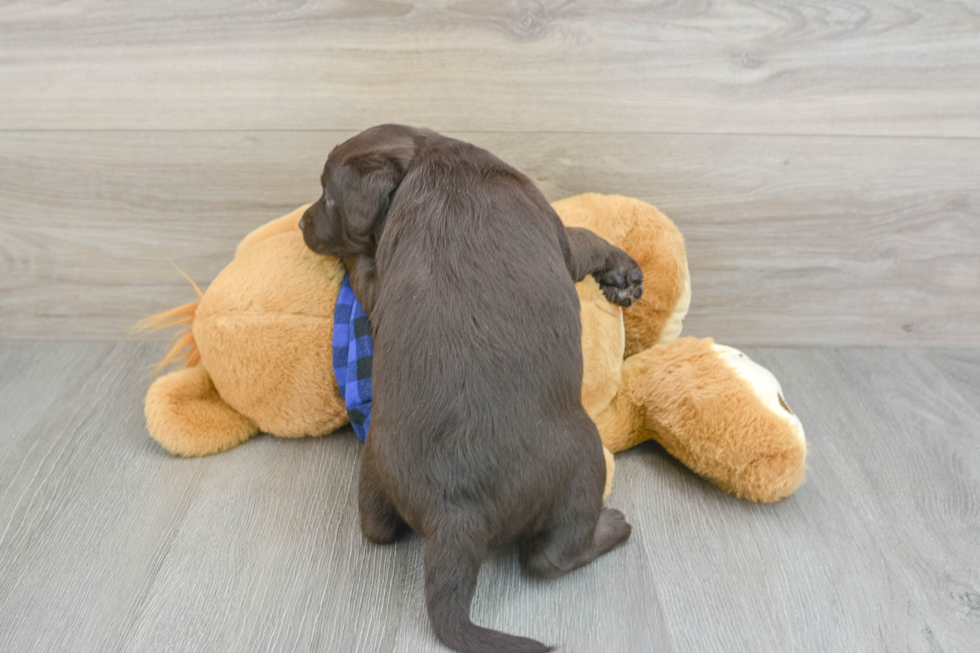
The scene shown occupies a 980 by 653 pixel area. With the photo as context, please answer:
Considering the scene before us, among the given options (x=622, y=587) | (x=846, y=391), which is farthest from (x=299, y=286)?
(x=846, y=391)

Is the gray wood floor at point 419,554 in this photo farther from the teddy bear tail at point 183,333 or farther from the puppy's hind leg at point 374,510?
the teddy bear tail at point 183,333

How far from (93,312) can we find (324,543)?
991 mm

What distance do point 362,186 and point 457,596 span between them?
2.00 feet

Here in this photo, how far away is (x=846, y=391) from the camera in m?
1.59

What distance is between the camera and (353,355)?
1235mm

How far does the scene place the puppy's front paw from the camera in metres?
1.26

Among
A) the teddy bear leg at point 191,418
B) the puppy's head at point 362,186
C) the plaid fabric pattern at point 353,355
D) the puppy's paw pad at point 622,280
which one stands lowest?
the teddy bear leg at point 191,418

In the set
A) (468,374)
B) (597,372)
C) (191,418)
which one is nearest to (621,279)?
(597,372)

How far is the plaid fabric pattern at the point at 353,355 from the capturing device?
48.5 inches

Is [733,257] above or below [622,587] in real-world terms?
above

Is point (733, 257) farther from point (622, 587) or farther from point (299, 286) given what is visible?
point (299, 286)

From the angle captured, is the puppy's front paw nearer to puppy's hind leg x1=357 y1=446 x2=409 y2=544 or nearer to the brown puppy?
the brown puppy

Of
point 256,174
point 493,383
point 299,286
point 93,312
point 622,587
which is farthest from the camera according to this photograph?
point 93,312

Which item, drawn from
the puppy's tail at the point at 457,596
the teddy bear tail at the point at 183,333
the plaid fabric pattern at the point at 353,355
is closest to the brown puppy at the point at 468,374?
the puppy's tail at the point at 457,596
